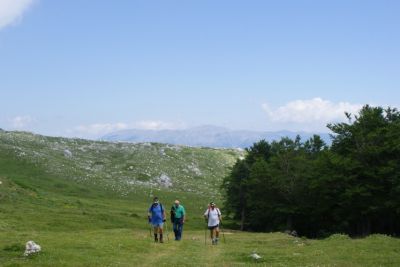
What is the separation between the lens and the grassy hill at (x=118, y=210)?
27.0m

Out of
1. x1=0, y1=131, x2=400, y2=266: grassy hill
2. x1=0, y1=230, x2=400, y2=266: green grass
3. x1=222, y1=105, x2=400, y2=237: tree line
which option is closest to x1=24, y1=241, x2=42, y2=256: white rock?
x1=0, y1=230, x2=400, y2=266: green grass

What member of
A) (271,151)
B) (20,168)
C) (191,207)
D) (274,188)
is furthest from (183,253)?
(20,168)

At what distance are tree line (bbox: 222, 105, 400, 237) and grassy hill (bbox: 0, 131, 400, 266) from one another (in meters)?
9.03

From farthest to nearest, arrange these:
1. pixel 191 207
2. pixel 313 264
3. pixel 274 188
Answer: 1. pixel 191 207
2. pixel 274 188
3. pixel 313 264

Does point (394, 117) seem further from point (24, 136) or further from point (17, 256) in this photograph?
point (24, 136)

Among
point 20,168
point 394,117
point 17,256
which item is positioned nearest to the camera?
point 17,256

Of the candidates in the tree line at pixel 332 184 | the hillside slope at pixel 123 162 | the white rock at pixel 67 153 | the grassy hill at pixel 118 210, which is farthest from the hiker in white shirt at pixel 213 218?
the white rock at pixel 67 153

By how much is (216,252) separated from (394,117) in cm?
4360

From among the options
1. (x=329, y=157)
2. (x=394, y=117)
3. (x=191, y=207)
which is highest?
(x=394, y=117)

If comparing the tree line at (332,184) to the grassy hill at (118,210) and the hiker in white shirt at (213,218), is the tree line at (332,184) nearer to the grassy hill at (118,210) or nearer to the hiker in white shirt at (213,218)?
the grassy hill at (118,210)

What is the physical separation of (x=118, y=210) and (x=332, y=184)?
37395mm

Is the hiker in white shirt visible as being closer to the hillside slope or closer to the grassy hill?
the grassy hill

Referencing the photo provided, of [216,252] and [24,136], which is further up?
[24,136]

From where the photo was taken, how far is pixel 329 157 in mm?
60625
